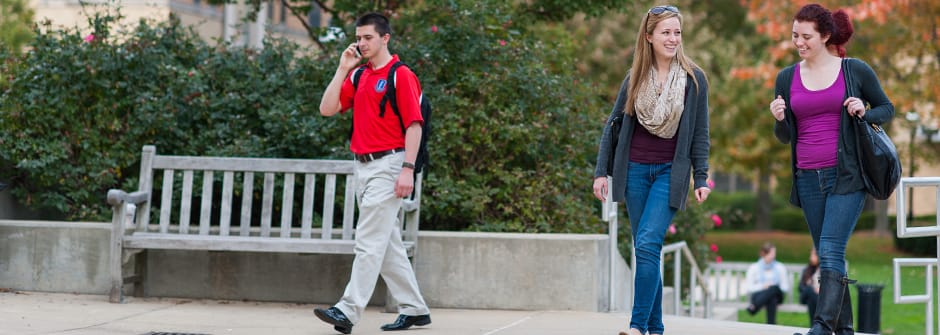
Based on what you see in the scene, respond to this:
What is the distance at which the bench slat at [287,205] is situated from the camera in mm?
7598

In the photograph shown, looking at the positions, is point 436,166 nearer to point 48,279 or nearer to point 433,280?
point 433,280

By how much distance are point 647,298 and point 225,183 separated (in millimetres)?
3295

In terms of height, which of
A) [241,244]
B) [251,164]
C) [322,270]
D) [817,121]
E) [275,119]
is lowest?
[322,270]

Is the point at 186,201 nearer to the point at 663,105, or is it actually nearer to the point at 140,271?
the point at 140,271

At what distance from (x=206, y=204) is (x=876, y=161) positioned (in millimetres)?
4199

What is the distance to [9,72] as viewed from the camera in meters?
8.90

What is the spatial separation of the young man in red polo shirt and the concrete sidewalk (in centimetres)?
39

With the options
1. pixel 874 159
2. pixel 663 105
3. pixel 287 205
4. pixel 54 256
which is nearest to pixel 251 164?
pixel 287 205

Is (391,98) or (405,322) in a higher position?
(391,98)

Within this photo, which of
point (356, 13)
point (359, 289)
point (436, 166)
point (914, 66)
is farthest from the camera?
point (914, 66)

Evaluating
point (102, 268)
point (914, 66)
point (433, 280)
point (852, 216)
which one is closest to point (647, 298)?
point (852, 216)

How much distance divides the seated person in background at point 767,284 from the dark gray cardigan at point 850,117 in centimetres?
1143

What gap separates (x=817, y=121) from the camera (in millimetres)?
5676

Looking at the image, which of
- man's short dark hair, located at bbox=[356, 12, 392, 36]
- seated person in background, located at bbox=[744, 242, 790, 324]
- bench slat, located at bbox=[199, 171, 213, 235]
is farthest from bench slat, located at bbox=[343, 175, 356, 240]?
seated person in background, located at bbox=[744, 242, 790, 324]
